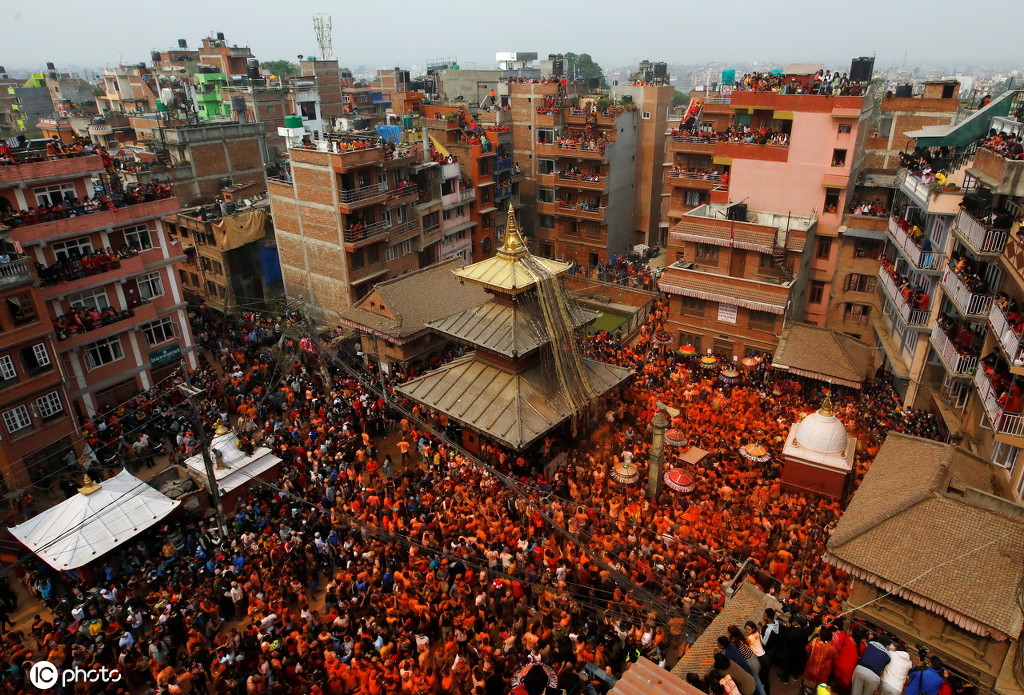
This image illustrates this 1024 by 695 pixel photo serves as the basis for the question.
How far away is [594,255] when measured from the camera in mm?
55031

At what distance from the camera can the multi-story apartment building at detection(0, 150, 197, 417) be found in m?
27.3

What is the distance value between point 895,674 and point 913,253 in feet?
75.4

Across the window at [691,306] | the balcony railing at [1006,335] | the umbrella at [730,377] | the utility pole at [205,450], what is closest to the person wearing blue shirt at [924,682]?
the balcony railing at [1006,335]

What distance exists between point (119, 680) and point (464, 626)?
9.18m

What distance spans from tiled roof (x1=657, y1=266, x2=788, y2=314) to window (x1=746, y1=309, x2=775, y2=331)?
58 centimetres

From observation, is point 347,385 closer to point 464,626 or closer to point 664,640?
point 464,626

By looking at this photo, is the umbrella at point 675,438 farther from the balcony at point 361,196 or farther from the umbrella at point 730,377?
the balcony at point 361,196

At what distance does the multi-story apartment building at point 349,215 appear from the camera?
37.6 metres

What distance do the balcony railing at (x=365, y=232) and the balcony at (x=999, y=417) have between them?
103 ft

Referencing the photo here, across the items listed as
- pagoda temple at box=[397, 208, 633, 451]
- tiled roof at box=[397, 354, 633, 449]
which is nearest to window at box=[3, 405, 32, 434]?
tiled roof at box=[397, 354, 633, 449]

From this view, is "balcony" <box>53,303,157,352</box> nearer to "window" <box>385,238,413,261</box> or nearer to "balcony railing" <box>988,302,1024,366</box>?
"window" <box>385,238,413,261</box>

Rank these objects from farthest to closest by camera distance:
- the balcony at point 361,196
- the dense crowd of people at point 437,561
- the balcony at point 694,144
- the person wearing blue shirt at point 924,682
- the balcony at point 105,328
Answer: the balcony at point 694,144, the balcony at point 361,196, the balcony at point 105,328, the dense crowd of people at point 437,561, the person wearing blue shirt at point 924,682

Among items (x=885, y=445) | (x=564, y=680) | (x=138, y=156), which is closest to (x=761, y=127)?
(x=885, y=445)

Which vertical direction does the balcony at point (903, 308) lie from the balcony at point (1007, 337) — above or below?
Answer: below
